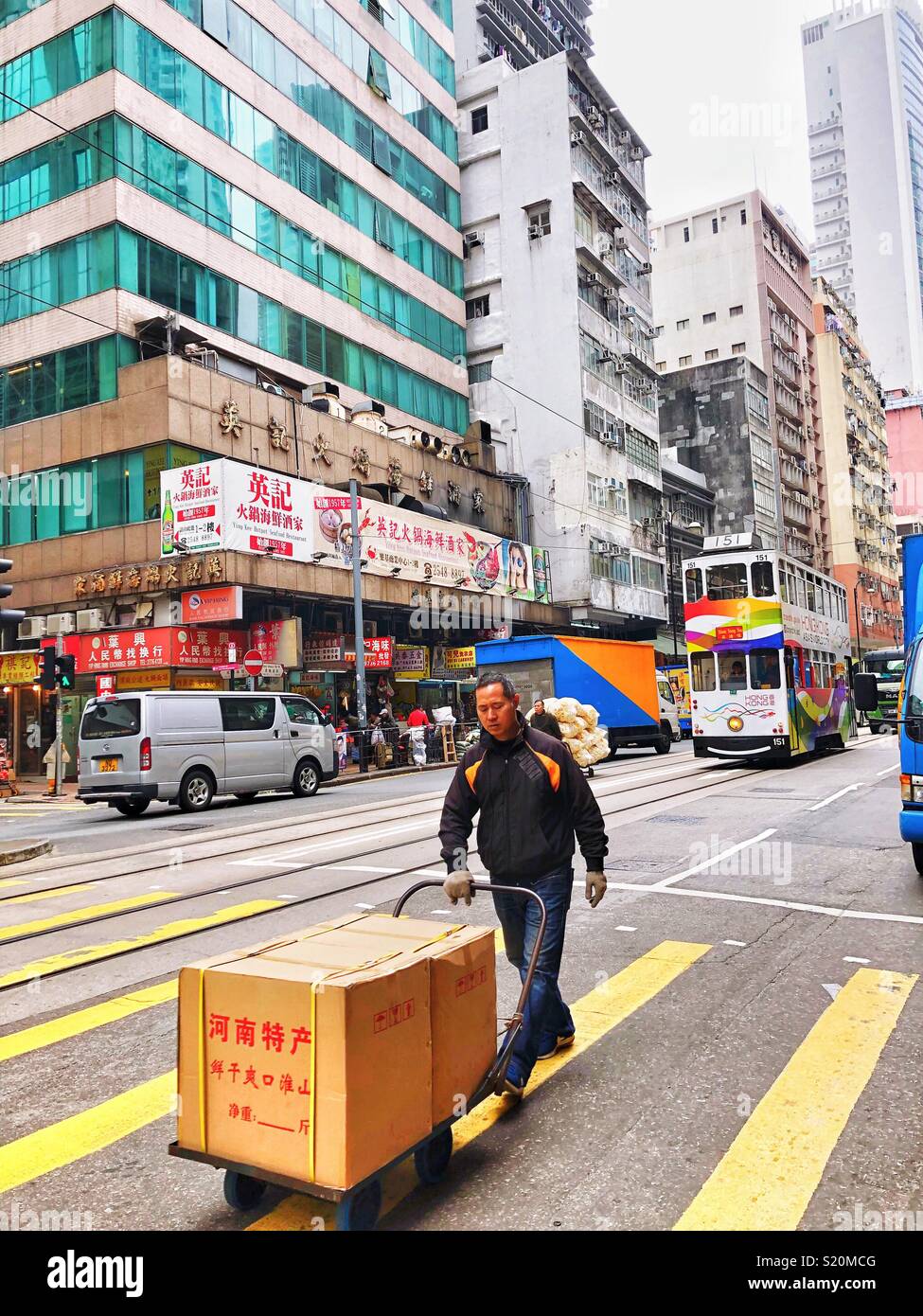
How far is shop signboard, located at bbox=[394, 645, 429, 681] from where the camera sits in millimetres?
32594

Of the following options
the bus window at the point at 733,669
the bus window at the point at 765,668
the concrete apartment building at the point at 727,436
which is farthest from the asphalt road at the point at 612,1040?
the concrete apartment building at the point at 727,436

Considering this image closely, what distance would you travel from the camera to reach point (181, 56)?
28750 mm

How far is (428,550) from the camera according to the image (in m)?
32.9

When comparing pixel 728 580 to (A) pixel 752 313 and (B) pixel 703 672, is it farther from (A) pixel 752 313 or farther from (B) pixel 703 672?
(A) pixel 752 313

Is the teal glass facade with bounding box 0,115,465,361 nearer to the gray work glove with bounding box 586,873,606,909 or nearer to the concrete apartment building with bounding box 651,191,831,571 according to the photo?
the gray work glove with bounding box 586,873,606,909

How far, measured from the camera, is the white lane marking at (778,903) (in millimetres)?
7094

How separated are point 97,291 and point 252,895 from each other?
23.5 metres

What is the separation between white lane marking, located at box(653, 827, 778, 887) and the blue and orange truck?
1185 centimetres

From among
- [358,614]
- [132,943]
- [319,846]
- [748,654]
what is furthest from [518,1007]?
[358,614]

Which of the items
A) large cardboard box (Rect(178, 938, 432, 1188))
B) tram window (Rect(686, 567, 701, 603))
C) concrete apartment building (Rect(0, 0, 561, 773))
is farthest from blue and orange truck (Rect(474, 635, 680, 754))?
large cardboard box (Rect(178, 938, 432, 1188))

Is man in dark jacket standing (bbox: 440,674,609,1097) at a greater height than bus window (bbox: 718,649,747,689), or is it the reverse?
bus window (bbox: 718,649,747,689)

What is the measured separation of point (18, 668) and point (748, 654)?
20.8m

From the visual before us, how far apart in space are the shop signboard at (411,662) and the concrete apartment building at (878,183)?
504ft

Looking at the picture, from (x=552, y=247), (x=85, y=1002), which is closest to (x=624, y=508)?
(x=552, y=247)
